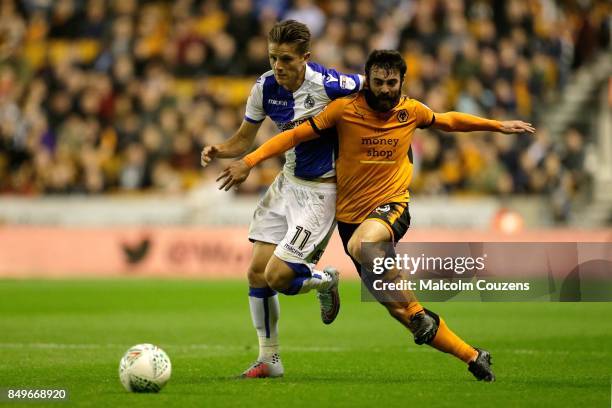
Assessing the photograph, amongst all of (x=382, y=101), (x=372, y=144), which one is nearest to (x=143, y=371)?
(x=372, y=144)

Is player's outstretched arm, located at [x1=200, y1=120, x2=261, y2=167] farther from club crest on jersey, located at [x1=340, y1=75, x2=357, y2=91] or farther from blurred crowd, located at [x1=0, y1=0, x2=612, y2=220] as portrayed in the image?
blurred crowd, located at [x1=0, y1=0, x2=612, y2=220]

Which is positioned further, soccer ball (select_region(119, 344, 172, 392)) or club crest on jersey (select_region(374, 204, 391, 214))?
club crest on jersey (select_region(374, 204, 391, 214))

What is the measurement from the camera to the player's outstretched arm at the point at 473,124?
29.1 ft

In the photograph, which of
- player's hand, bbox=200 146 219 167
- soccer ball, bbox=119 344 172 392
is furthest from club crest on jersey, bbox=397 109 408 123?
soccer ball, bbox=119 344 172 392

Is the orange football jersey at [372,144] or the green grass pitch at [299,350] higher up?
Result: the orange football jersey at [372,144]

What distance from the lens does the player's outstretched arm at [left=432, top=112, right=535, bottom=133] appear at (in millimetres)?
8867

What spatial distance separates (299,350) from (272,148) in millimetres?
3259

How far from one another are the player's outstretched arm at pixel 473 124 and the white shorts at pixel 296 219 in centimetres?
101

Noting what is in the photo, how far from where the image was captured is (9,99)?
78.4 ft

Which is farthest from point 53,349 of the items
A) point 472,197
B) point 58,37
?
point 58,37

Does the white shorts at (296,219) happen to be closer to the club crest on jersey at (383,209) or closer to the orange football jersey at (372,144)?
the orange football jersey at (372,144)

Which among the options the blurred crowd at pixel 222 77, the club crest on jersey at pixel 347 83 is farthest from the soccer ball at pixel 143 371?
the blurred crowd at pixel 222 77

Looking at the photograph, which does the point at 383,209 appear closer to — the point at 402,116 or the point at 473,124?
the point at 402,116

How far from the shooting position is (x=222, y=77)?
79.2 ft
